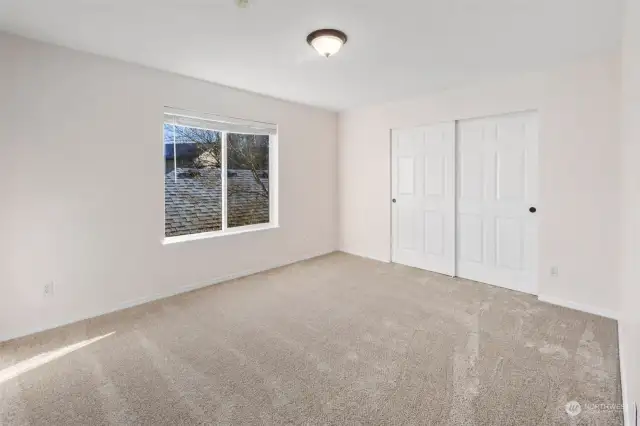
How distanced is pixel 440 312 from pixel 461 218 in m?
1.52

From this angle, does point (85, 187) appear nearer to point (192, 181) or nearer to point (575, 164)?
point (192, 181)

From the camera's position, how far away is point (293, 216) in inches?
191

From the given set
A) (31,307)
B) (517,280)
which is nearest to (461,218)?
(517,280)

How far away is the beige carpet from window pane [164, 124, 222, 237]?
36.1 inches

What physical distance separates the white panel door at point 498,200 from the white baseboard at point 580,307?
0.21 meters

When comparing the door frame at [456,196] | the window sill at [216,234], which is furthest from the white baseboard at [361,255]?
the window sill at [216,234]

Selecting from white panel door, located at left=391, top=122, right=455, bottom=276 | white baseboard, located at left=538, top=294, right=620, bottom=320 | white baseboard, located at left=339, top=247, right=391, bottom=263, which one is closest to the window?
white baseboard, located at left=339, top=247, right=391, bottom=263

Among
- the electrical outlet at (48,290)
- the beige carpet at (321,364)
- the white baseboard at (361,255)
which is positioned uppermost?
the electrical outlet at (48,290)

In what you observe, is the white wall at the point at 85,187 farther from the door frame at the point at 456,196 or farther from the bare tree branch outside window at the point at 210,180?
the door frame at the point at 456,196

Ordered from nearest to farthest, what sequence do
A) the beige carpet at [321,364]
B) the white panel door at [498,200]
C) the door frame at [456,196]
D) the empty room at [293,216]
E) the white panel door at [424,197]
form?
the beige carpet at [321,364] < the empty room at [293,216] < the door frame at [456,196] < the white panel door at [498,200] < the white panel door at [424,197]

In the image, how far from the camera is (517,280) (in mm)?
3674

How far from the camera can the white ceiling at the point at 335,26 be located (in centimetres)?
217

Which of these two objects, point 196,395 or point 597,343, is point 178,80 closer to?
point 196,395

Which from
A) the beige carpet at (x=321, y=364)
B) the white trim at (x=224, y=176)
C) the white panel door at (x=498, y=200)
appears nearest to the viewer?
the beige carpet at (x=321, y=364)
